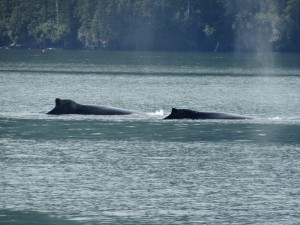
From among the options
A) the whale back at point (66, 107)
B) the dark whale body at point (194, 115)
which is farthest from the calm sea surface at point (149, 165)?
the whale back at point (66, 107)

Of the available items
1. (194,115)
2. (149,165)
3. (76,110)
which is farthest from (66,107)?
(149,165)

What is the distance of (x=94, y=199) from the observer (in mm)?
36844

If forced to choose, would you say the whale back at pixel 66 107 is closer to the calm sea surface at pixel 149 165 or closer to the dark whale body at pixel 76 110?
the dark whale body at pixel 76 110

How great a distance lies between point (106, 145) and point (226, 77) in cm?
8904

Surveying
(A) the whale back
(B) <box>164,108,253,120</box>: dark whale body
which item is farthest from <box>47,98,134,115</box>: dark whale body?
(B) <box>164,108,253,120</box>: dark whale body

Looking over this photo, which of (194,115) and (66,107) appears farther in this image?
(66,107)

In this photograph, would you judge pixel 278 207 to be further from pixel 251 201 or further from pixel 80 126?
pixel 80 126

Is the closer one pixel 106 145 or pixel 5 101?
pixel 106 145

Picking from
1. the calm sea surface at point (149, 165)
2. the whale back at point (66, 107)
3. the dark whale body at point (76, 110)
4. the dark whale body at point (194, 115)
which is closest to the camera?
the calm sea surface at point (149, 165)

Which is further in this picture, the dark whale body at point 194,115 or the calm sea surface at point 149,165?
the dark whale body at point 194,115

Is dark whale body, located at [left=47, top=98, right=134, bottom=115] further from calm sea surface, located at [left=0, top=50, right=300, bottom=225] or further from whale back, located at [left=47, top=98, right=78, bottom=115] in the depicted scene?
calm sea surface, located at [left=0, top=50, right=300, bottom=225]

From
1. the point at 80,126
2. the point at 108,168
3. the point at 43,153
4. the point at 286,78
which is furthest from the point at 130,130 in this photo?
the point at 286,78

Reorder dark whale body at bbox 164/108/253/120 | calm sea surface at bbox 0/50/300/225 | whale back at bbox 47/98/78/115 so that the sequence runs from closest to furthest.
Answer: calm sea surface at bbox 0/50/300/225, dark whale body at bbox 164/108/253/120, whale back at bbox 47/98/78/115

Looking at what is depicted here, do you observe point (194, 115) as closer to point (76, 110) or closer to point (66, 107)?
point (76, 110)
